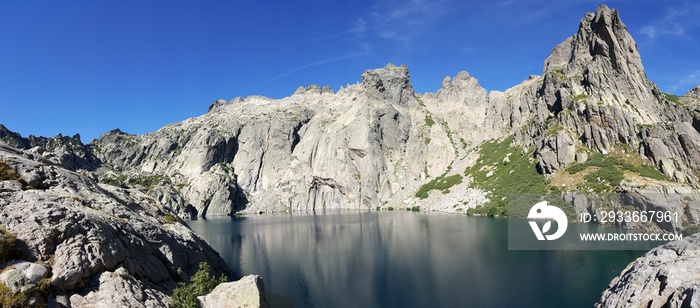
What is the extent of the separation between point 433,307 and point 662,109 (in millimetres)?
142267

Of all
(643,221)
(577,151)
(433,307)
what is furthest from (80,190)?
(577,151)

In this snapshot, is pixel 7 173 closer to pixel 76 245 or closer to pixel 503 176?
pixel 76 245

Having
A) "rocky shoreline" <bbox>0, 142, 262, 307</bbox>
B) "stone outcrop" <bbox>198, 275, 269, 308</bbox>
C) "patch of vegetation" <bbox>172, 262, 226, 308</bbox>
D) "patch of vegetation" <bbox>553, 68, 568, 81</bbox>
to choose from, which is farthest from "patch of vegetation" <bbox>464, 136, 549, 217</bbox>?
"rocky shoreline" <bbox>0, 142, 262, 307</bbox>

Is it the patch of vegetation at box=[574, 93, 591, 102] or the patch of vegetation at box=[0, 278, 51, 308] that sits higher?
the patch of vegetation at box=[574, 93, 591, 102]

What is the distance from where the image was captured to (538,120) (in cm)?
15238

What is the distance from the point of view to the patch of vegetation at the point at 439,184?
162 meters

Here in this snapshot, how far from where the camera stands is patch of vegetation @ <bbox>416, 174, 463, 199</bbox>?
16169cm

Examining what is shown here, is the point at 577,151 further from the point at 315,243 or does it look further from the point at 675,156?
the point at 315,243

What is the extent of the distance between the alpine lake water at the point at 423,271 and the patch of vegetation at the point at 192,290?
9.50m

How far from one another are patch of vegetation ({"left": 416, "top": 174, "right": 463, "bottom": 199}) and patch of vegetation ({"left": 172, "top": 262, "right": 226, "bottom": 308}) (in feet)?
451

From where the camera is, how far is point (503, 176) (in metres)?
138

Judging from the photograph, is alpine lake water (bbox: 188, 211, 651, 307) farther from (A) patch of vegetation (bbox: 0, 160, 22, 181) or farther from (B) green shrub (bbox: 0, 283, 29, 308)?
(A) patch of vegetation (bbox: 0, 160, 22, 181)

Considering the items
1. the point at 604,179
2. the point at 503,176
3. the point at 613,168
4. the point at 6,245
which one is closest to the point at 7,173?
the point at 6,245

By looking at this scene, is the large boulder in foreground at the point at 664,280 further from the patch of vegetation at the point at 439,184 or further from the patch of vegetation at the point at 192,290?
the patch of vegetation at the point at 439,184
